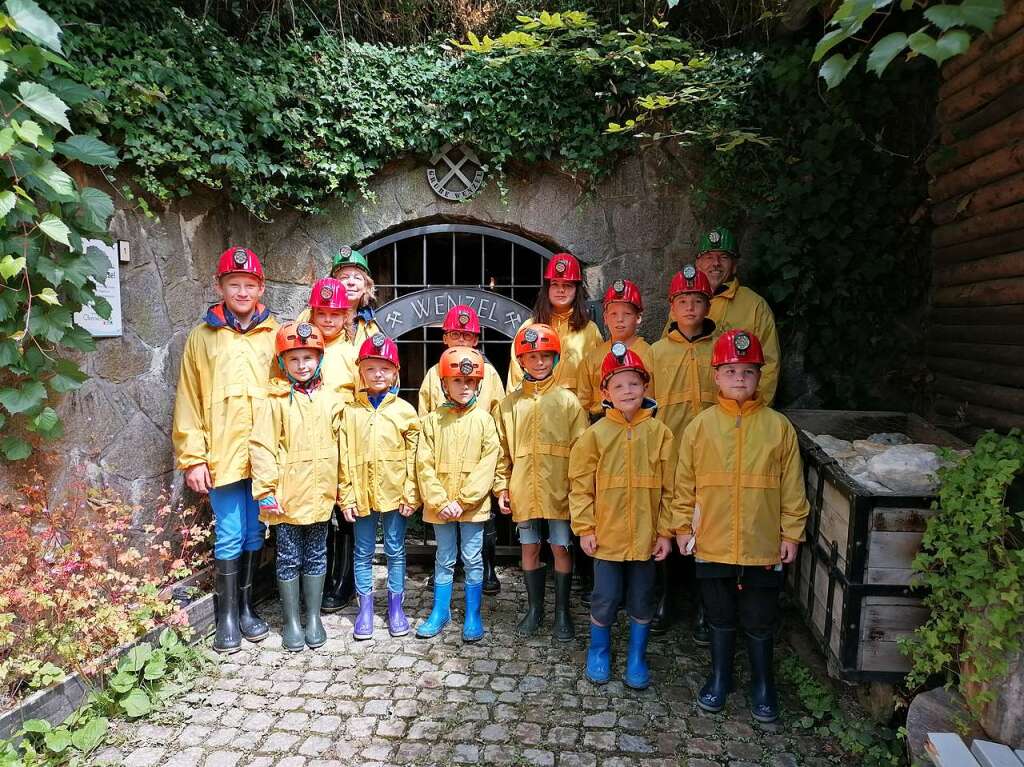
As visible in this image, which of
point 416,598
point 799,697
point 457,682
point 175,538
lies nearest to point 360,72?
point 175,538

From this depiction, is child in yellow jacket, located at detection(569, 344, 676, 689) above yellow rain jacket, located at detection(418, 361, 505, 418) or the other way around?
the other way around

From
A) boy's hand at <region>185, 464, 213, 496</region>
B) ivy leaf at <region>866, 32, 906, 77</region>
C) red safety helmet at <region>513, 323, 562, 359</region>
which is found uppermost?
ivy leaf at <region>866, 32, 906, 77</region>

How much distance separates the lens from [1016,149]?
3.61 m

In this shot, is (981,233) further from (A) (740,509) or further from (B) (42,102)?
(B) (42,102)

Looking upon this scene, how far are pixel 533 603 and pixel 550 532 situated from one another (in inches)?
22.5

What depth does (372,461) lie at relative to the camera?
4.21 m

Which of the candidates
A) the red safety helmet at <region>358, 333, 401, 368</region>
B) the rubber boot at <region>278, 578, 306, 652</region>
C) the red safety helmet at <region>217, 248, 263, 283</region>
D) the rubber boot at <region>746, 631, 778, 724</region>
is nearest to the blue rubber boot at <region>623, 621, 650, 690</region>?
the rubber boot at <region>746, 631, 778, 724</region>

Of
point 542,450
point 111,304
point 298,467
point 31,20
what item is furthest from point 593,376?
point 31,20

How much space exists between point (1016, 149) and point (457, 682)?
4.31 meters

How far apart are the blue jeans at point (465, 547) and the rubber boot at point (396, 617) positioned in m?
0.32

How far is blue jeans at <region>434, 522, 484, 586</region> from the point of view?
434 cm

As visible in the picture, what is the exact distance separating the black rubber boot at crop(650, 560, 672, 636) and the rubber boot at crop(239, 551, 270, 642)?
2.58 m

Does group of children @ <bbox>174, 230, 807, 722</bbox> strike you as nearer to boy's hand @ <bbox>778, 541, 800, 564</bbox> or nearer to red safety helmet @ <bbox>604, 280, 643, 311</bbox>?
red safety helmet @ <bbox>604, 280, 643, 311</bbox>

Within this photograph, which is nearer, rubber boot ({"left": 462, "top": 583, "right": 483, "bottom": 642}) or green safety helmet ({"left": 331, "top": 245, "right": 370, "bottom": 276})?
rubber boot ({"left": 462, "top": 583, "right": 483, "bottom": 642})
